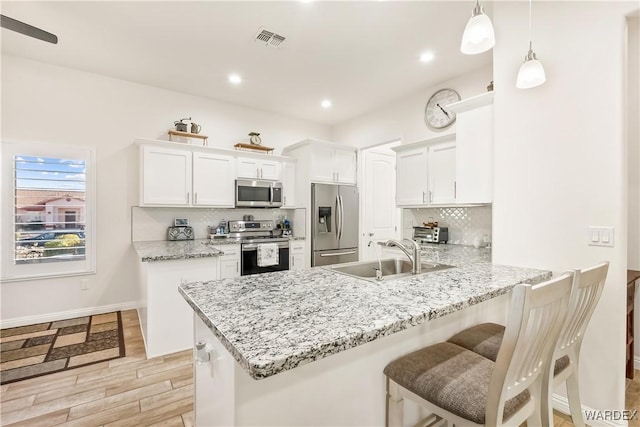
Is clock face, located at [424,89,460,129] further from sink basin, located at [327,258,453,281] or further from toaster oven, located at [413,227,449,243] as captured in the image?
sink basin, located at [327,258,453,281]

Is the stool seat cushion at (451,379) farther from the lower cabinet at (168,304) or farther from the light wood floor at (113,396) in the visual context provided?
the lower cabinet at (168,304)

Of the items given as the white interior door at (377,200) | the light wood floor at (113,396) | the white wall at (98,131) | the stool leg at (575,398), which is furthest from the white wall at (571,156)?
A: the white wall at (98,131)

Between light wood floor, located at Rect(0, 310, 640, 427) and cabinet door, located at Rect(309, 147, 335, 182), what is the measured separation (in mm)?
2820

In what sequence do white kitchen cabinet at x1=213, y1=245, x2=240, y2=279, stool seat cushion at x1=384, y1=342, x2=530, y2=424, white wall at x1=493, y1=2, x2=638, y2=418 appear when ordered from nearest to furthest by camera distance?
stool seat cushion at x1=384, y1=342, x2=530, y2=424 → white wall at x1=493, y1=2, x2=638, y2=418 → white kitchen cabinet at x1=213, y1=245, x2=240, y2=279

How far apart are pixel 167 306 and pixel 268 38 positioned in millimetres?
2626

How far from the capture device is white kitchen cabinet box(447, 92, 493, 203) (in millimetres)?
2354

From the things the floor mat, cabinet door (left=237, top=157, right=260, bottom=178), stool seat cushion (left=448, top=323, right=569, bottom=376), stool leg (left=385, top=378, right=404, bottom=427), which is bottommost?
the floor mat

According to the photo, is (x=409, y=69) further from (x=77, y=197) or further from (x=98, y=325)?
(x=98, y=325)

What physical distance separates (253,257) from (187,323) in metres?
1.26

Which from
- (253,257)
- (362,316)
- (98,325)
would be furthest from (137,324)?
(362,316)

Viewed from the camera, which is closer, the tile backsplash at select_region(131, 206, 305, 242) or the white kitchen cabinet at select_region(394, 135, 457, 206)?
the white kitchen cabinet at select_region(394, 135, 457, 206)

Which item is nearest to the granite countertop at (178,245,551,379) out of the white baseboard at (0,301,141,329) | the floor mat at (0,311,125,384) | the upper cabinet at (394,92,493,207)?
the upper cabinet at (394,92,493,207)

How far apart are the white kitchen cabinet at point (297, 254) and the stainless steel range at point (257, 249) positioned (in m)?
0.08

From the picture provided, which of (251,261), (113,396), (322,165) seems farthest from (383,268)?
(322,165)
